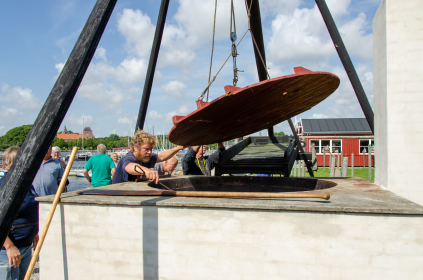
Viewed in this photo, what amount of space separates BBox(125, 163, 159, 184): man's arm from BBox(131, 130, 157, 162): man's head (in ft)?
0.72

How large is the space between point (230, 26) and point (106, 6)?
12.5 ft

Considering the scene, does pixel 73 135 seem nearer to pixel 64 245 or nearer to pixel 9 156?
pixel 9 156

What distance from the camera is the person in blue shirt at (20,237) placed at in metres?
2.83

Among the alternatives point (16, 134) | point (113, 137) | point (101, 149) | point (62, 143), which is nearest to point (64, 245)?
point (101, 149)

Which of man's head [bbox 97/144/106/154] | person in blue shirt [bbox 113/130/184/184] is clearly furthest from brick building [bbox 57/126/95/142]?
person in blue shirt [bbox 113/130/184/184]

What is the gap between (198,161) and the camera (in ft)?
21.3

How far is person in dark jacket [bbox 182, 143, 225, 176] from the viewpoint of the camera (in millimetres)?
6170

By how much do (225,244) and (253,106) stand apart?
2342 mm

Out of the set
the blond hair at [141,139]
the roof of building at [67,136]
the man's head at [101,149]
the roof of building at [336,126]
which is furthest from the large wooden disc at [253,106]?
the roof of building at [67,136]

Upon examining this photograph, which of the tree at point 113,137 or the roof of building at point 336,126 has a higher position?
the tree at point 113,137

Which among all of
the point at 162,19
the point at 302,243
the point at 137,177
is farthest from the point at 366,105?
the point at 162,19

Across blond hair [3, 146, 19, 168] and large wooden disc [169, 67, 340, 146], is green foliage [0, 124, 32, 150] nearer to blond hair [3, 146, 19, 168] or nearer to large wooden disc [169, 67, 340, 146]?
large wooden disc [169, 67, 340, 146]

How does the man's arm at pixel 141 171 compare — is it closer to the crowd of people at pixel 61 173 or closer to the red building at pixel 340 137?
the crowd of people at pixel 61 173

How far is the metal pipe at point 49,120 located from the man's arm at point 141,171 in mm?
1238
